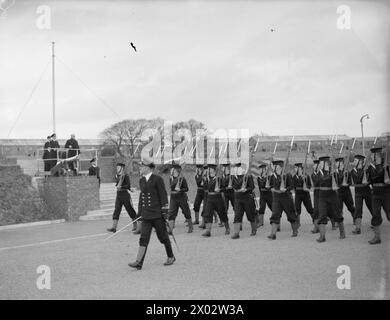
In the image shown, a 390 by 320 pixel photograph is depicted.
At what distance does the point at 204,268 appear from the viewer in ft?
26.5

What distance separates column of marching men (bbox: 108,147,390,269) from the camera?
8.55 metres

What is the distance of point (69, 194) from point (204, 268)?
10.3 metres

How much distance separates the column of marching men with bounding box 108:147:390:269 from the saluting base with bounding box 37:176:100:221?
4.33 metres

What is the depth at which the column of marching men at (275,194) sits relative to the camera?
8547mm

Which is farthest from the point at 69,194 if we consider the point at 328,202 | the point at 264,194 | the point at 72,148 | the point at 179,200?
the point at 328,202

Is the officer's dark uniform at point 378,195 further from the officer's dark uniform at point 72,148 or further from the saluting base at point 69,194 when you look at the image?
the officer's dark uniform at point 72,148

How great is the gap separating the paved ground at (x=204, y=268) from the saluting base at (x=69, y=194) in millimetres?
4815

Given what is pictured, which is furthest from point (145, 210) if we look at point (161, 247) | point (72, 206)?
point (72, 206)

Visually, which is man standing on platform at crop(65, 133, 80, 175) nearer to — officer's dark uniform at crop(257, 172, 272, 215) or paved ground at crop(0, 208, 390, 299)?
paved ground at crop(0, 208, 390, 299)

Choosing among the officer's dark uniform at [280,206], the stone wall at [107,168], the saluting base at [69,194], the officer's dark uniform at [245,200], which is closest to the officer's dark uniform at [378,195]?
the officer's dark uniform at [280,206]

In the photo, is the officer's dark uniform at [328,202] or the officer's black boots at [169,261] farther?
the officer's dark uniform at [328,202]

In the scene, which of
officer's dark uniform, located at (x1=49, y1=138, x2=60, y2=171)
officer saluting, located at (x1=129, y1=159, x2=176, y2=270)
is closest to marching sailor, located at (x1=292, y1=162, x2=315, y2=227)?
officer saluting, located at (x1=129, y1=159, x2=176, y2=270)

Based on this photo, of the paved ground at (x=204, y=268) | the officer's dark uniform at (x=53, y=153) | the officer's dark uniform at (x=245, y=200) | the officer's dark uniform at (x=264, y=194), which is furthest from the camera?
the officer's dark uniform at (x=53, y=153)
